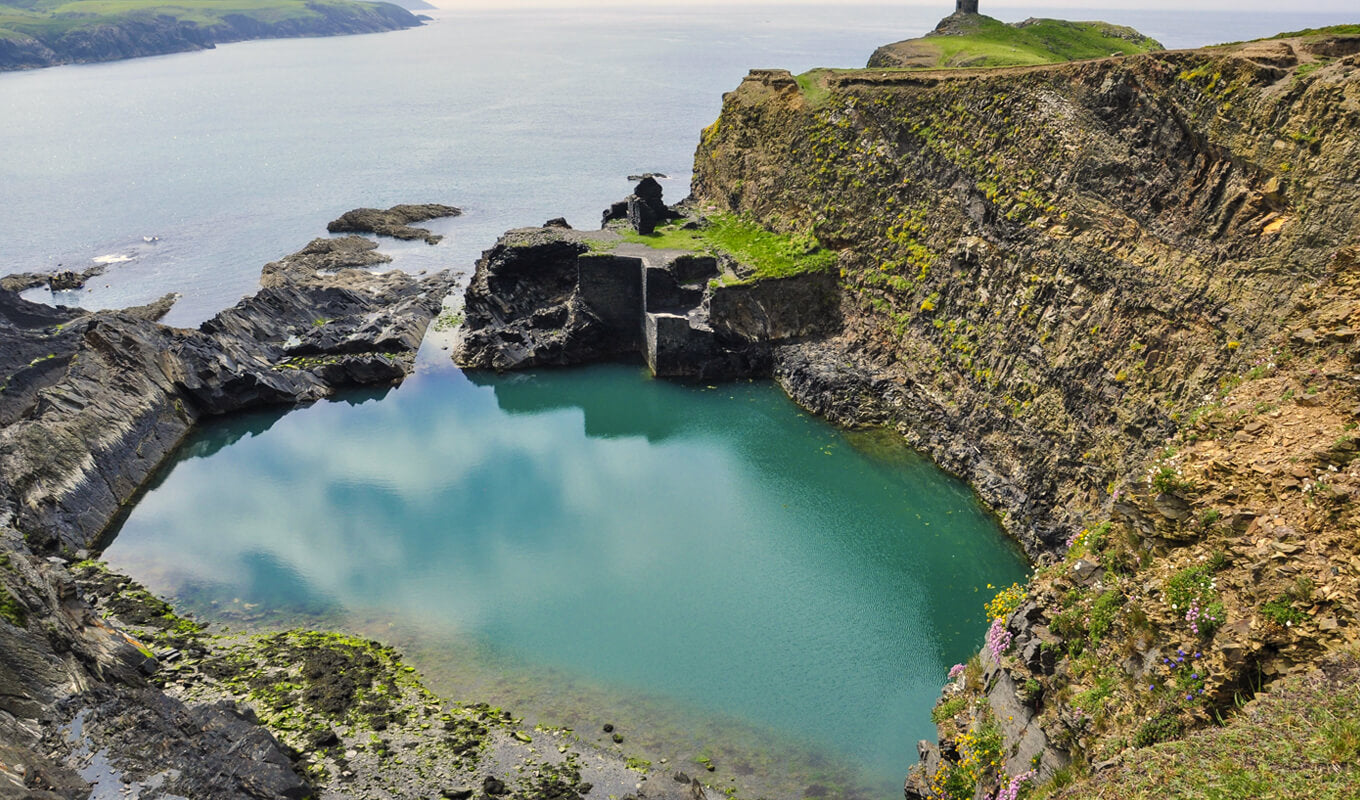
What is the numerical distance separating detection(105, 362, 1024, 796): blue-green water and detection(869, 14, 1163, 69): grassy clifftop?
908 inches

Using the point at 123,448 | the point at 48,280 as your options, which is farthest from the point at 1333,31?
the point at 48,280

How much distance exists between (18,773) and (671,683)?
12.4 m

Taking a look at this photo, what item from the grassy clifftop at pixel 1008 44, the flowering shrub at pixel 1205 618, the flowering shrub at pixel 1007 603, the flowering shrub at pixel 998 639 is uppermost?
the grassy clifftop at pixel 1008 44

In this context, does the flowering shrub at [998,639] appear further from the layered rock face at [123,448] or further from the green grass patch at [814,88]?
the green grass patch at [814,88]

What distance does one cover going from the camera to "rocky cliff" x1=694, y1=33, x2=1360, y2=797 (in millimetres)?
12062

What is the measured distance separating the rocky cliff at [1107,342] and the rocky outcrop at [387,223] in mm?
23184

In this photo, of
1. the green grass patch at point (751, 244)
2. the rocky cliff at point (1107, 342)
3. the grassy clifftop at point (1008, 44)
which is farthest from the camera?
the grassy clifftop at point (1008, 44)

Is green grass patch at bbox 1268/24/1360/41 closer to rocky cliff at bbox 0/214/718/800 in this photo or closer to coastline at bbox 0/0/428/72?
rocky cliff at bbox 0/214/718/800

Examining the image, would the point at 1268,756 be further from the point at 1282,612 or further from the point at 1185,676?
the point at 1282,612

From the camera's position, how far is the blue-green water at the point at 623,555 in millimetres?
20234

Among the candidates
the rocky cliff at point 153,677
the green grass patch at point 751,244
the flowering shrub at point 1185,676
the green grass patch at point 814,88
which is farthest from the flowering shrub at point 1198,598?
the green grass patch at point 814,88

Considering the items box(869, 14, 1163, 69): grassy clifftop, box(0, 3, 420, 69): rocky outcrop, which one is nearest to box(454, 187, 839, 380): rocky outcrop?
box(869, 14, 1163, 69): grassy clifftop

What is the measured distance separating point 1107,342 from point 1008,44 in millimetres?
30247

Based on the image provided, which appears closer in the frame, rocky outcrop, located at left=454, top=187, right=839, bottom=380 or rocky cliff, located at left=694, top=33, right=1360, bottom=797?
rocky cliff, located at left=694, top=33, right=1360, bottom=797
